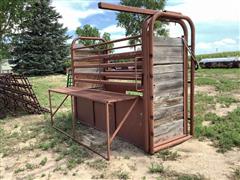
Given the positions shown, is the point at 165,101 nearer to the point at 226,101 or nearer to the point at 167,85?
the point at 167,85

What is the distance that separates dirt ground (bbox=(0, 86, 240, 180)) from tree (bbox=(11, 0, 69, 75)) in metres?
14.4

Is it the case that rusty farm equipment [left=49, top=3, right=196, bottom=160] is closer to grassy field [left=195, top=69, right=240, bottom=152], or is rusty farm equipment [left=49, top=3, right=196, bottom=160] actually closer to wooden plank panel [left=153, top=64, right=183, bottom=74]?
wooden plank panel [left=153, top=64, right=183, bottom=74]

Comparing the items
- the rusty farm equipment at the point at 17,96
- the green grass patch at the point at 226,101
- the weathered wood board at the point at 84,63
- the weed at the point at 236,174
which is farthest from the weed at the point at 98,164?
the green grass patch at the point at 226,101

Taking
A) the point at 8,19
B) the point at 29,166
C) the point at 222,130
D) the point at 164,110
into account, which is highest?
the point at 8,19

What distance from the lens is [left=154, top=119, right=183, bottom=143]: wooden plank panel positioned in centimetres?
355

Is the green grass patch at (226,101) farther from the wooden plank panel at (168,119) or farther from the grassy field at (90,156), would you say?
the wooden plank panel at (168,119)

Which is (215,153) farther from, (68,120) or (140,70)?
(68,120)

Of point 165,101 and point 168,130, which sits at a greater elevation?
point 165,101

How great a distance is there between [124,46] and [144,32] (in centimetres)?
91

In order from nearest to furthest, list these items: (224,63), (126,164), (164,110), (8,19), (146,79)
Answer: (126,164), (146,79), (164,110), (8,19), (224,63)

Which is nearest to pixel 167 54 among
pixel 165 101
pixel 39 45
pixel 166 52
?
pixel 166 52

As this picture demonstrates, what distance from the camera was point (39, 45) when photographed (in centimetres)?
1759

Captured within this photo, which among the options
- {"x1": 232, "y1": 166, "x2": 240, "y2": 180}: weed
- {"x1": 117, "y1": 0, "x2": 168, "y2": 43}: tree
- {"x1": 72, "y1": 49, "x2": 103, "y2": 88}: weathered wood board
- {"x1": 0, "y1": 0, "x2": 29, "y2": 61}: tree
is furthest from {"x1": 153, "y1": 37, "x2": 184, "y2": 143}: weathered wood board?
{"x1": 117, "y1": 0, "x2": 168, "y2": 43}: tree

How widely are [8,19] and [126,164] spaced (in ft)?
47.2
